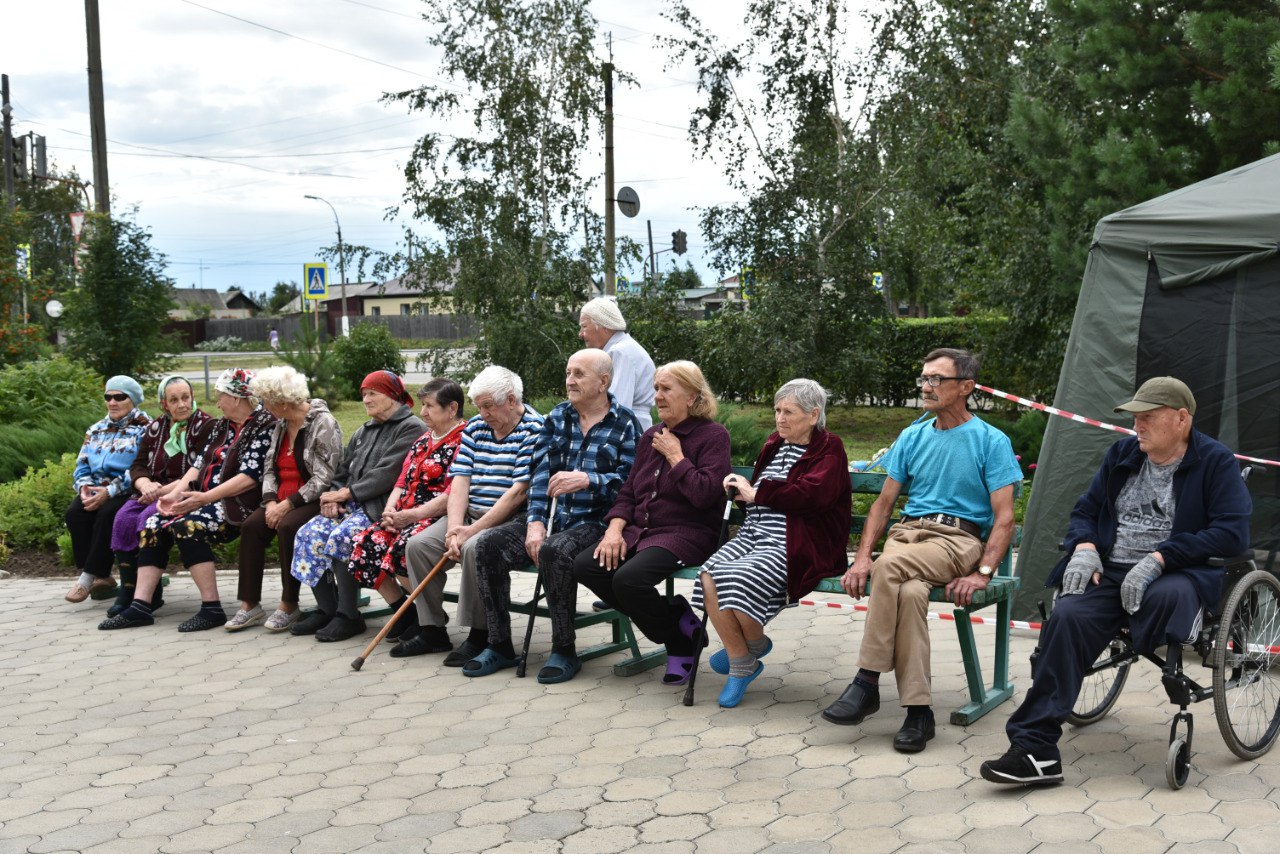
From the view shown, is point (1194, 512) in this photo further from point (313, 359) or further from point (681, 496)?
point (313, 359)

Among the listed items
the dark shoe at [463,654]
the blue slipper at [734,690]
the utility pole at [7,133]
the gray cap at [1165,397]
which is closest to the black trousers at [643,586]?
the blue slipper at [734,690]

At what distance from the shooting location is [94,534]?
25.7ft

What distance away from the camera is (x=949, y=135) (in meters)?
13.3

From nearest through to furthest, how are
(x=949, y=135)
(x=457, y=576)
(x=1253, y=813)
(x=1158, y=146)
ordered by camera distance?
(x=1253, y=813)
(x=457, y=576)
(x=1158, y=146)
(x=949, y=135)

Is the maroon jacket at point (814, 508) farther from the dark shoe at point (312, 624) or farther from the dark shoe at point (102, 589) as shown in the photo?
the dark shoe at point (102, 589)

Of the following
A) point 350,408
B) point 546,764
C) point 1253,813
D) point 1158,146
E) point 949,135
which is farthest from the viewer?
point 350,408

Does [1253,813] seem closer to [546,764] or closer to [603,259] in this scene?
[546,764]

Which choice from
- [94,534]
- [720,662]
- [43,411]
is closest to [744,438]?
[720,662]

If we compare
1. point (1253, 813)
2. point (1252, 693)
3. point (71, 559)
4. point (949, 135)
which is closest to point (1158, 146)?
point (949, 135)

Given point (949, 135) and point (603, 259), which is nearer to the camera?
point (949, 135)

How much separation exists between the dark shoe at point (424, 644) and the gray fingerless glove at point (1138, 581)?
3515mm

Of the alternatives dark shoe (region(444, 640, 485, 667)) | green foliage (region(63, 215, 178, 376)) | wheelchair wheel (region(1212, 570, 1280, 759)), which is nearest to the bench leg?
wheelchair wheel (region(1212, 570, 1280, 759))

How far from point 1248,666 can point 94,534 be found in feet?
21.3

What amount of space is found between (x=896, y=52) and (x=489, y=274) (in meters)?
5.05
